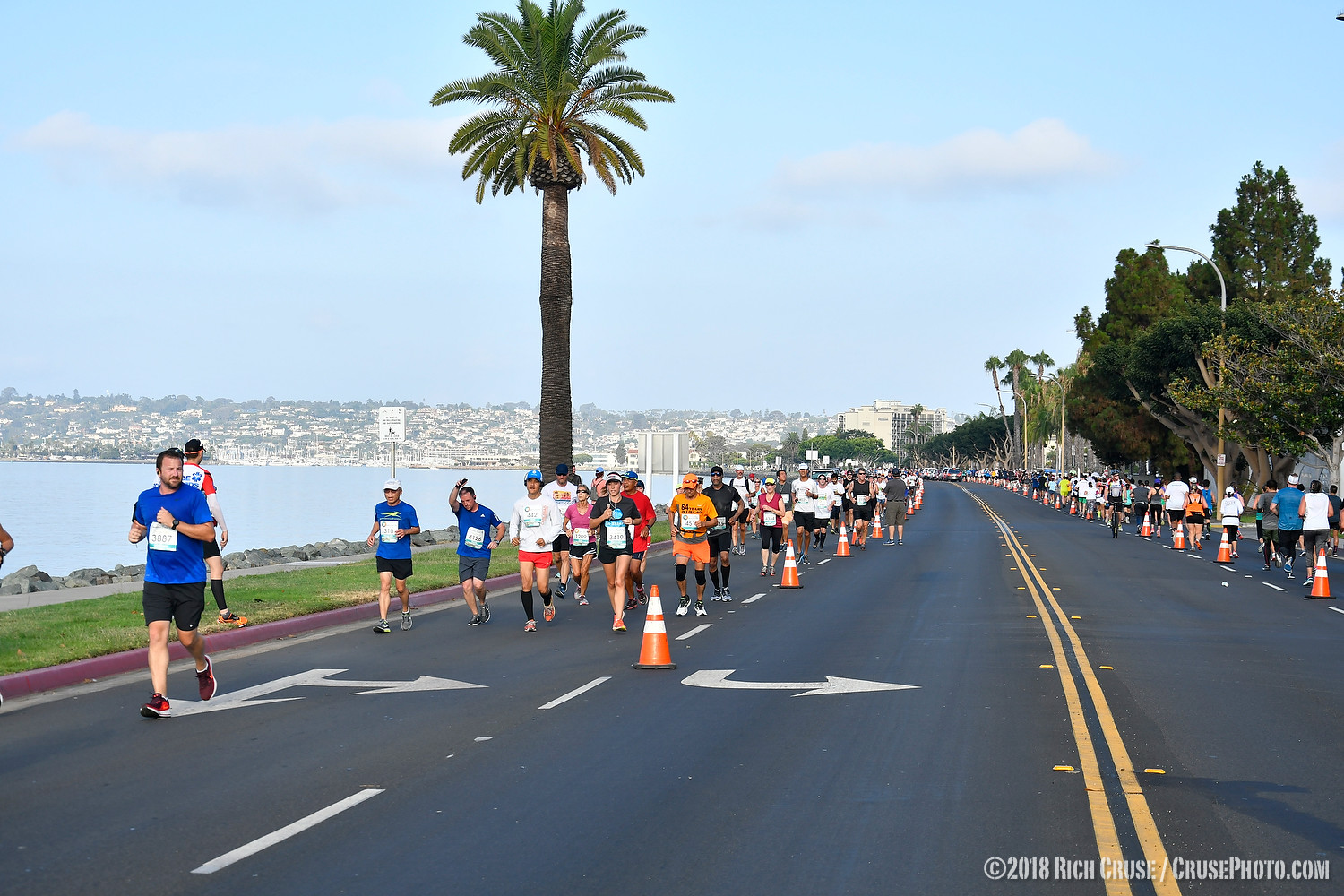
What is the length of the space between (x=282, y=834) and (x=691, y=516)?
39.7 ft

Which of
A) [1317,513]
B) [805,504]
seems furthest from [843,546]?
[1317,513]

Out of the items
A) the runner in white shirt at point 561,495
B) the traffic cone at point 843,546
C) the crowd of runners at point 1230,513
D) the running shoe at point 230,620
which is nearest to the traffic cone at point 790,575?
the runner in white shirt at point 561,495

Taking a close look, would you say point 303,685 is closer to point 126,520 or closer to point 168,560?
point 168,560

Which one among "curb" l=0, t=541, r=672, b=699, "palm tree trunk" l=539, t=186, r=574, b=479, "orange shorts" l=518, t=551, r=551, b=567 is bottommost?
"curb" l=0, t=541, r=672, b=699

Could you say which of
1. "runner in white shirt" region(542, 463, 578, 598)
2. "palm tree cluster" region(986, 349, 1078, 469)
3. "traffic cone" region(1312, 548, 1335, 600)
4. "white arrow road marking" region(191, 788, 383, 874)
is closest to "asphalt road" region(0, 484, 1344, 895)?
"white arrow road marking" region(191, 788, 383, 874)

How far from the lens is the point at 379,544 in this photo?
15.5 meters

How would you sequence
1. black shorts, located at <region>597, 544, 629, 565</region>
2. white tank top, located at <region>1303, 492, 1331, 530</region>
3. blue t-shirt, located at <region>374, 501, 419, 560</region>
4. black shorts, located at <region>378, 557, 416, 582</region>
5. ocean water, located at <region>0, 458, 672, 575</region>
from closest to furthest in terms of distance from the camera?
1. blue t-shirt, located at <region>374, 501, 419, 560</region>
2. black shorts, located at <region>378, 557, 416, 582</region>
3. black shorts, located at <region>597, 544, 629, 565</region>
4. white tank top, located at <region>1303, 492, 1331, 530</region>
5. ocean water, located at <region>0, 458, 672, 575</region>

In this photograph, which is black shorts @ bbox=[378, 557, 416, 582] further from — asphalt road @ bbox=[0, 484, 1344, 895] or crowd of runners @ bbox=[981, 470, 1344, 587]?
crowd of runners @ bbox=[981, 470, 1344, 587]

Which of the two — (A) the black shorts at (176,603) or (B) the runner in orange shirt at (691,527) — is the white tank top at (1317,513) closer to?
(B) the runner in orange shirt at (691,527)

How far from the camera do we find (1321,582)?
21281 millimetres

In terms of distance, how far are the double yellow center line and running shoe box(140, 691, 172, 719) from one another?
22.3ft

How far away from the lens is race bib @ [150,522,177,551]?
10.1m

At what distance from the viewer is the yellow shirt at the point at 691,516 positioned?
1856 cm

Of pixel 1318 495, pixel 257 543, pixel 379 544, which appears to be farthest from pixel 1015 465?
pixel 379 544
